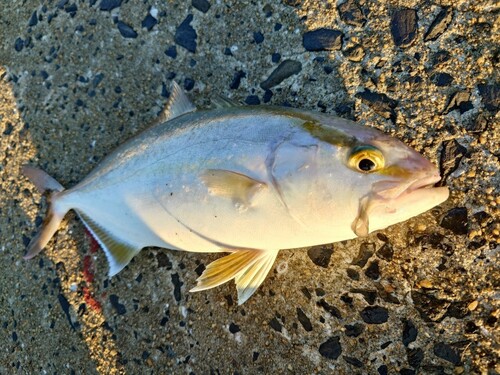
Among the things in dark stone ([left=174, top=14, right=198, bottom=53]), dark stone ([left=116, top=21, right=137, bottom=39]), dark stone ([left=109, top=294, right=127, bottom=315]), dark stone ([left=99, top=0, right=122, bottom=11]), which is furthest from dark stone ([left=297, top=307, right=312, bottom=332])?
dark stone ([left=99, top=0, right=122, bottom=11])

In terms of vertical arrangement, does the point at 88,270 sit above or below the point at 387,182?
below

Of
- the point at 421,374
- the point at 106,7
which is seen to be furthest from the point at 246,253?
the point at 106,7

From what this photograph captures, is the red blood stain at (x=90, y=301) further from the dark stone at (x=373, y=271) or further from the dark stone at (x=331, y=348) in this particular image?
the dark stone at (x=373, y=271)

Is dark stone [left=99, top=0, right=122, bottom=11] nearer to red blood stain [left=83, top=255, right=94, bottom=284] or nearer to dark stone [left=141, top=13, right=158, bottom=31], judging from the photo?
dark stone [left=141, top=13, right=158, bottom=31]

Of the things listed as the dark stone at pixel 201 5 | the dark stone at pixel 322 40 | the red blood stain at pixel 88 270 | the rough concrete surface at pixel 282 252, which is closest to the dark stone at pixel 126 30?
the rough concrete surface at pixel 282 252

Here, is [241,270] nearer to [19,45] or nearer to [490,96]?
[490,96]

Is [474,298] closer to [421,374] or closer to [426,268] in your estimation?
[426,268]

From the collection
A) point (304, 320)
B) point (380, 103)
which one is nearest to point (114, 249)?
point (304, 320)
